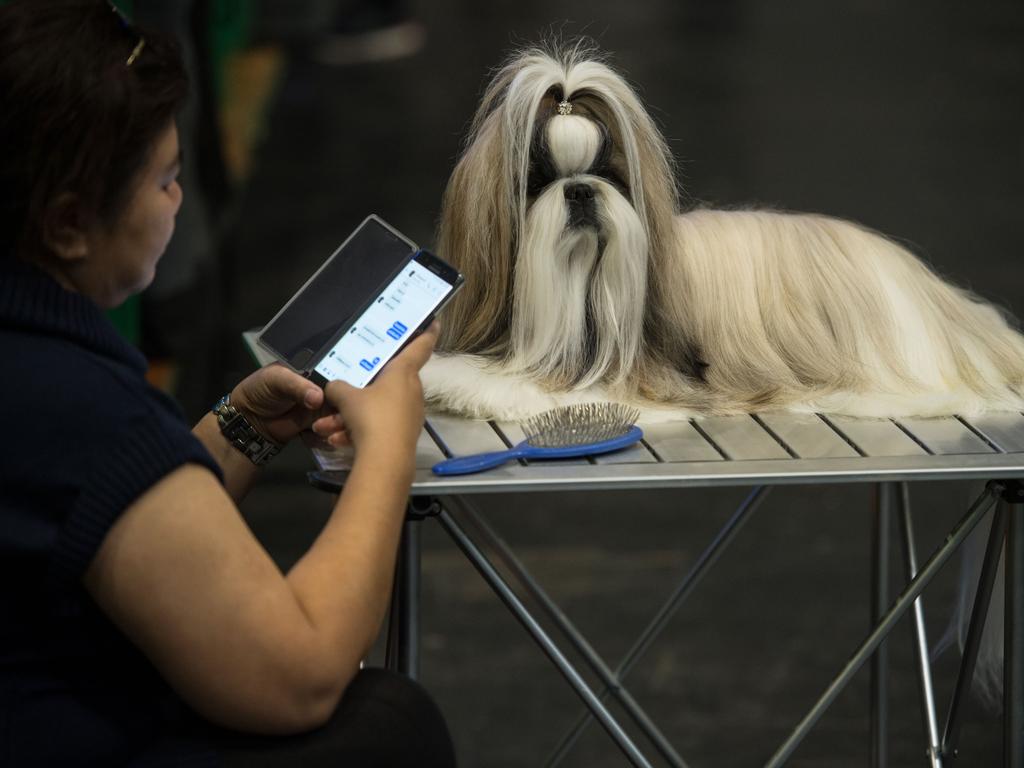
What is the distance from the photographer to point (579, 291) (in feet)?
5.43

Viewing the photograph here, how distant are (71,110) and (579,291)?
71cm

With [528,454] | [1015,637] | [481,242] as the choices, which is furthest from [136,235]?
[1015,637]

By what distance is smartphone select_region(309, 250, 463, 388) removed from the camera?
4.86ft

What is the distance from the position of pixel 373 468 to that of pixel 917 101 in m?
6.34

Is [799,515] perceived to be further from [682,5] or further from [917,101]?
[682,5]

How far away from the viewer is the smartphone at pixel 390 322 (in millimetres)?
1480

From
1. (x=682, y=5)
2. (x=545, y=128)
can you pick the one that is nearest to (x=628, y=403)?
(x=545, y=128)

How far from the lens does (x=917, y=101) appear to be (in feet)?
23.2

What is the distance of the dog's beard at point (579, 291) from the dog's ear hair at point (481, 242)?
0.03m

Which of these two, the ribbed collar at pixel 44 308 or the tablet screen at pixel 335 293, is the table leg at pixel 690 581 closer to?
the tablet screen at pixel 335 293

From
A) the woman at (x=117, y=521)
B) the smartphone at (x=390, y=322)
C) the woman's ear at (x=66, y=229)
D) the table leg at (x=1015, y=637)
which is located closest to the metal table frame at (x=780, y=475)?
the table leg at (x=1015, y=637)

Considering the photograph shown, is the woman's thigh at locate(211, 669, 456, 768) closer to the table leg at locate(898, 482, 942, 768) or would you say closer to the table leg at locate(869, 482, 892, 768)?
the table leg at locate(898, 482, 942, 768)

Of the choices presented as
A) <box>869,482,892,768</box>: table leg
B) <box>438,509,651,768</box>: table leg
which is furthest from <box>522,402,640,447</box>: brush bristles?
<box>869,482,892,768</box>: table leg

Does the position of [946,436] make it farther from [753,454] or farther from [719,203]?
[719,203]
